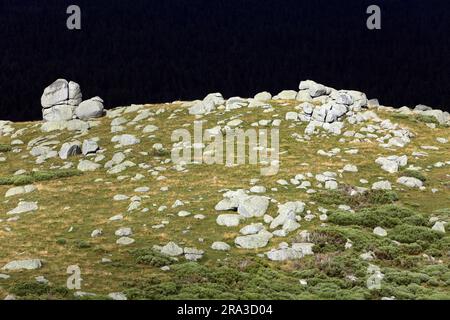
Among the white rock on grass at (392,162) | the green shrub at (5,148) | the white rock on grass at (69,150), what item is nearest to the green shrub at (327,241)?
the white rock on grass at (392,162)

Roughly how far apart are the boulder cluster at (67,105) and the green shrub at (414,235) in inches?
1352

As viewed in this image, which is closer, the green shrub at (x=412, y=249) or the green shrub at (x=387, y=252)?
the green shrub at (x=387, y=252)

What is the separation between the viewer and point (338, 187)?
1239 inches

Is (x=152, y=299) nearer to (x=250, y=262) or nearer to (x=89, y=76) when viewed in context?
(x=250, y=262)

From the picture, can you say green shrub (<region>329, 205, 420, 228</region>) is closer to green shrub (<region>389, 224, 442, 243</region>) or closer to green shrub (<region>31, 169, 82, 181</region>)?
green shrub (<region>389, 224, 442, 243</region>)

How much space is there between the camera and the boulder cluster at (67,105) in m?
53.1

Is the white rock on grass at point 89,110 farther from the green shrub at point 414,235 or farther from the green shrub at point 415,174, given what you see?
the green shrub at point 414,235

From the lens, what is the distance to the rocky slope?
20812mm

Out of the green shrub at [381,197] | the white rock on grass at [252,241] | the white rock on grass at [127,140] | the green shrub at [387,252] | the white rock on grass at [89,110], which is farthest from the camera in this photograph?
the white rock on grass at [89,110]

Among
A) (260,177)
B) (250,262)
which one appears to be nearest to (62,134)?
(260,177)

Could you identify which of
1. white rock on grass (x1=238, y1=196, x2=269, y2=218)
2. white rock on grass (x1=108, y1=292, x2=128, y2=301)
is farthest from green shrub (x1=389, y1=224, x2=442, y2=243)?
white rock on grass (x1=108, y1=292, x2=128, y2=301)

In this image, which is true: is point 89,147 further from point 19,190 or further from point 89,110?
point 89,110

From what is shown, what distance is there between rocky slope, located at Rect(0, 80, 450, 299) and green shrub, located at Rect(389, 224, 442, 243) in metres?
0.05

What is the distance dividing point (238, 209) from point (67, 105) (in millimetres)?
32803
